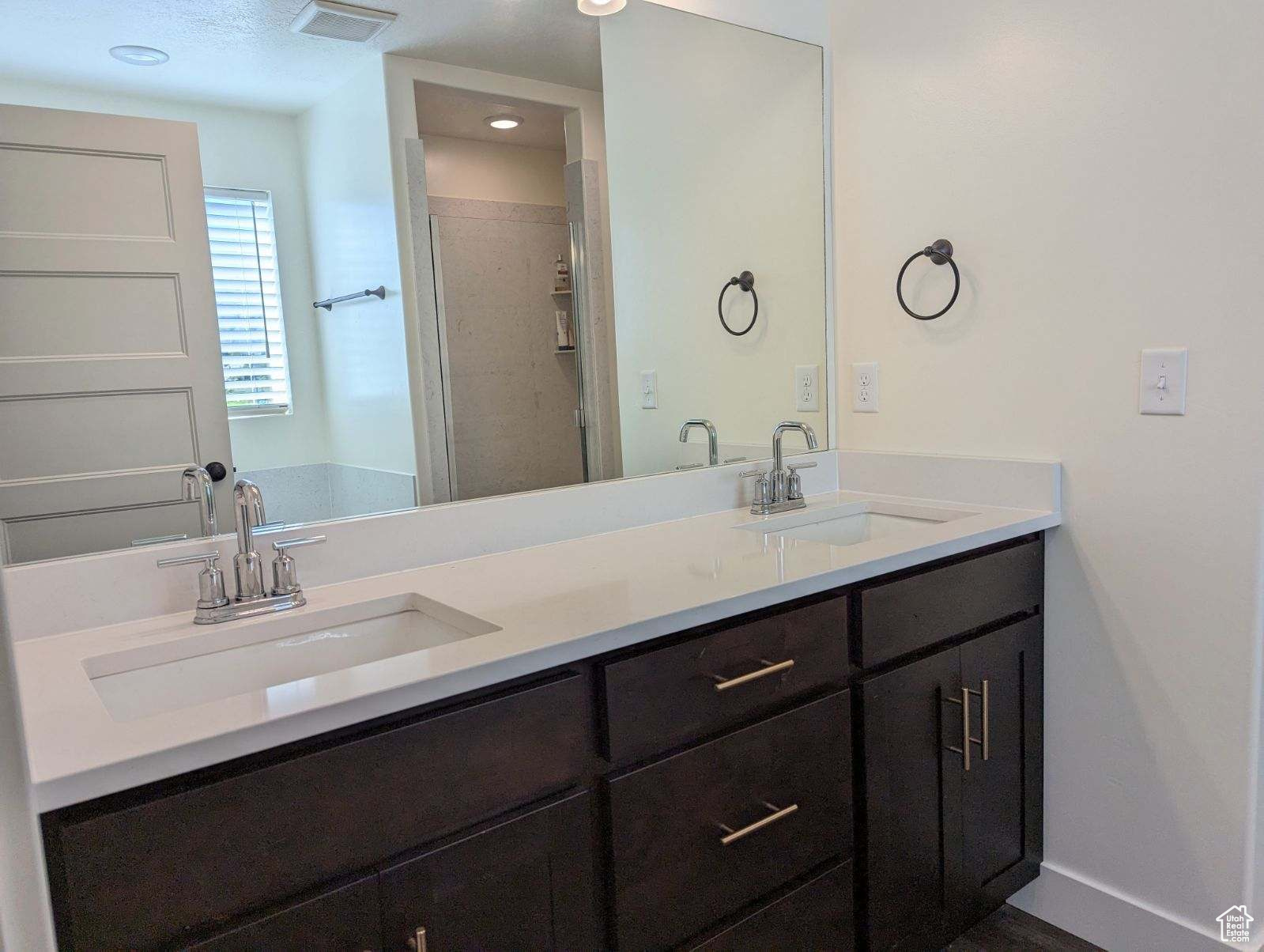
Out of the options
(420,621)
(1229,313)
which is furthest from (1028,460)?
(420,621)

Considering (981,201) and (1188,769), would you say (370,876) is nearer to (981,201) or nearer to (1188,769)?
(1188,769)

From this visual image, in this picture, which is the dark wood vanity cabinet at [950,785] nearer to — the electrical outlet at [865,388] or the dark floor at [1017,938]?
the dark floor at [1017,938]

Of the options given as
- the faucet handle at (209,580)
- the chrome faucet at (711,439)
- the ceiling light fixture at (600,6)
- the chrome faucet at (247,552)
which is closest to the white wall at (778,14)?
the ceiling light fixture at (600,6)

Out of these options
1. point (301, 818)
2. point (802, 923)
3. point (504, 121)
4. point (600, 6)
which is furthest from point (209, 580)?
point (600, 6)

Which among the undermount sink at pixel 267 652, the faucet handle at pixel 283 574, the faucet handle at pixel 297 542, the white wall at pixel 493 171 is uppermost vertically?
the white wall at pixel 493 171

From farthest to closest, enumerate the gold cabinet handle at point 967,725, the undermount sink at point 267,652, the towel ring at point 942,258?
1. the towel ring at point 942,258
2. the gold cabinet handle at point 967,725
3. the undermount sink at point 267,652

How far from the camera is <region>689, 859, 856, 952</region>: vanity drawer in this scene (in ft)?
4.23

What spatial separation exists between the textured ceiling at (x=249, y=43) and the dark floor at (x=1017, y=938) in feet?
6.33

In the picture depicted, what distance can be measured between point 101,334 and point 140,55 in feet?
1.33

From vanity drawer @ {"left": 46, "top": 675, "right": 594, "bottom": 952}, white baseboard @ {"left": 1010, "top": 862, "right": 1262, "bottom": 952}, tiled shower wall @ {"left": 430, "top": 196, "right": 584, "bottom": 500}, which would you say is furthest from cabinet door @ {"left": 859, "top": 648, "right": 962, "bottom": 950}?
tiled shower wall @ {"left": 430, "top": 196, "right": 584, "bottom": 500}

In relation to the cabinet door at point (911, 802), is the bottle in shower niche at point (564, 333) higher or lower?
higher

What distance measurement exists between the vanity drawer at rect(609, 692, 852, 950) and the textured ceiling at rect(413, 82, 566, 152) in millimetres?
1117

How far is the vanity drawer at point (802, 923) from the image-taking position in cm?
129

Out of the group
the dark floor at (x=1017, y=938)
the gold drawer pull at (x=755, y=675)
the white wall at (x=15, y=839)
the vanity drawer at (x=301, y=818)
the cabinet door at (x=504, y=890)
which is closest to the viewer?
the white wall at (x=15, y=839)
